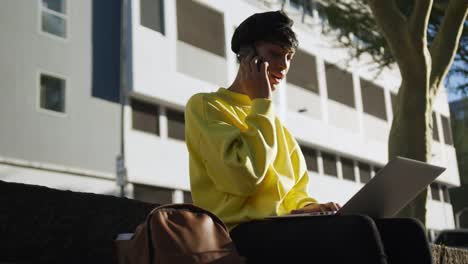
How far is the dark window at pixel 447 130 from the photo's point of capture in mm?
37500

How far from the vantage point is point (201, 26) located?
68.9 ft

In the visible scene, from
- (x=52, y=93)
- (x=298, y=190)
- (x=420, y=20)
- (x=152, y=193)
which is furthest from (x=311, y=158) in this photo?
(x=298, y=190)

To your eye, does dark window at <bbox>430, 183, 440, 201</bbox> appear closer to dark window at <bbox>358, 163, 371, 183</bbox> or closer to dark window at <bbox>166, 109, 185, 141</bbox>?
dark window at <bbox>358, 163, 371, 183</bbox>

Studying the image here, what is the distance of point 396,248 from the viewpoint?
199cm

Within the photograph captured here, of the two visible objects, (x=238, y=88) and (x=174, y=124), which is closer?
(x=238, y=88)

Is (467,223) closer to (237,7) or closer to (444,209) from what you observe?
(444,209)

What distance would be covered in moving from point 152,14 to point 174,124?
129 inches

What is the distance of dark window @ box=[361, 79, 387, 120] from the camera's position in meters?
29.7

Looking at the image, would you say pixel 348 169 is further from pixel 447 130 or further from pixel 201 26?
pixel 447 130

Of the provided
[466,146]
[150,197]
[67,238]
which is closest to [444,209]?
[466,146]

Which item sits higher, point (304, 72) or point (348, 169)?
point (304, 72)

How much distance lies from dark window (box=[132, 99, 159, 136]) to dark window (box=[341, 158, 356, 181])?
11.7 m

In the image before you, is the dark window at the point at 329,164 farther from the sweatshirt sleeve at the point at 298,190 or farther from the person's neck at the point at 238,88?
the person's neck at the point at 238,88

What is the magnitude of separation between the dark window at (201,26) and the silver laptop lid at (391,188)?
1790cm
